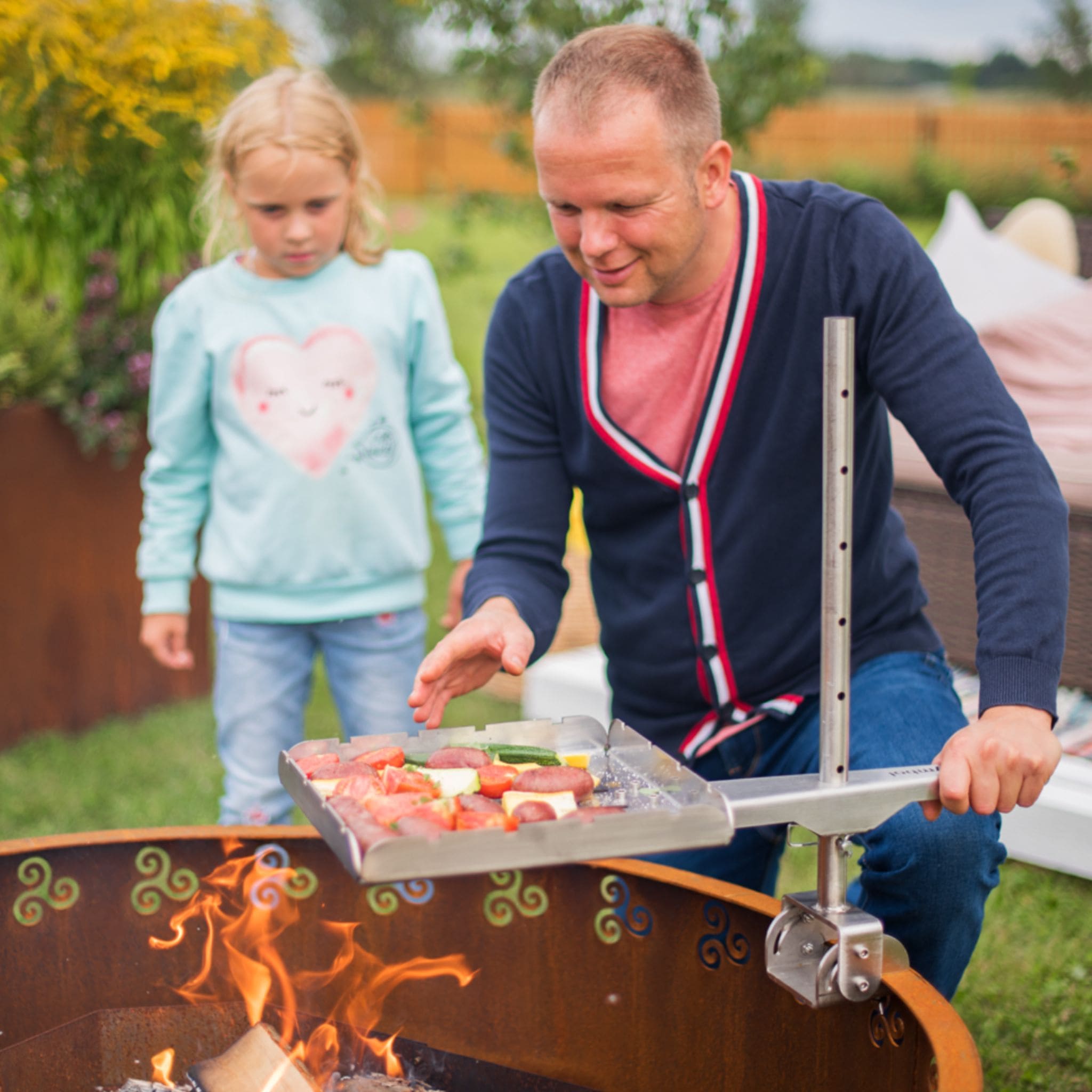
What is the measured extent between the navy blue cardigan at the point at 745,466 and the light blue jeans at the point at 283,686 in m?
0.58

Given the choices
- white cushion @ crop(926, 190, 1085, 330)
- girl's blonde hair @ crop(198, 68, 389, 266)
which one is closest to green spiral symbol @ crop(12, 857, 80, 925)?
girl's blonde hair @ crop(198, 68, 389, 266)

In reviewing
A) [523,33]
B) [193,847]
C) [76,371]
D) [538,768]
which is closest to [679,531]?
[538,768]

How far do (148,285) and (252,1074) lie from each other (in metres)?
2.50

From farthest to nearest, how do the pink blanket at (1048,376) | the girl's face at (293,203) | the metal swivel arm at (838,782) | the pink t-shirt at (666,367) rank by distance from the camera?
Answer: the pink blanket at (1048,376)
the girl's face at (293,203)
the pink t-shirt at (666,367)
the metal swivel arm at (838,782)

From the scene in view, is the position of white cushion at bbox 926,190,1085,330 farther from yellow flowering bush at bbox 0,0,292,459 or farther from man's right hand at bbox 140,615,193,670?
man's right hand at bbox 140,615,193,670

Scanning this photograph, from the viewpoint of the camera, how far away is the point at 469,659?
1593mm

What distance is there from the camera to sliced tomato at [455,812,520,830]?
1185mm

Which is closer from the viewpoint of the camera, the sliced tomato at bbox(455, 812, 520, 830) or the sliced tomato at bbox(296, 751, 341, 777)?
the sliced tomato at bbox(455, 812, 520, 830)

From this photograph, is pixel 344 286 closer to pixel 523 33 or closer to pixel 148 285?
pixel 148 285

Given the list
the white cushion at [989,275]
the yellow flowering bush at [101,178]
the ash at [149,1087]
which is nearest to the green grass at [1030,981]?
the ash at [149,1087]

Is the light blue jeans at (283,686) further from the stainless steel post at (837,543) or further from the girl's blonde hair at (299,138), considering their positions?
the stainless steel post at (837,543)

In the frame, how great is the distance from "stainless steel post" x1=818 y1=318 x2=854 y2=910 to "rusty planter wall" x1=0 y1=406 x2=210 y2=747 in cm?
261

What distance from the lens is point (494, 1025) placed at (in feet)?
5.38

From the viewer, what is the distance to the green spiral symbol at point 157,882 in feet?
5.60
